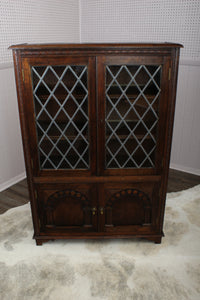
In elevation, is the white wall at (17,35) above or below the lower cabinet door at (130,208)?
above

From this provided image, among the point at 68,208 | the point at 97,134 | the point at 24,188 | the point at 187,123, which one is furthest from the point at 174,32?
the point at 24,188

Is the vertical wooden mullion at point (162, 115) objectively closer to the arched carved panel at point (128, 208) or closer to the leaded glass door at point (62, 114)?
the arched carved panel at point (128, 208)

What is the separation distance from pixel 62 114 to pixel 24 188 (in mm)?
1667

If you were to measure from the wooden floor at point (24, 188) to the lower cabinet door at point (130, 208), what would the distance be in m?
1.03

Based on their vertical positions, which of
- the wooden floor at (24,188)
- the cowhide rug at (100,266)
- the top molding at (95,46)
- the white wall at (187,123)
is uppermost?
the top molding at (95,46)

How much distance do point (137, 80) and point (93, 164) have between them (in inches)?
29.4

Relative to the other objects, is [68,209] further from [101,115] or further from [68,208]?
[101,115]

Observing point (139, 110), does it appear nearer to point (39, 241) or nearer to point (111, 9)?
point (39, 241)

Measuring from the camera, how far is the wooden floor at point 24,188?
3088mm

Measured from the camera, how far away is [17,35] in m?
3.07

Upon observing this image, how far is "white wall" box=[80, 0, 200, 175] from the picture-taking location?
318cm

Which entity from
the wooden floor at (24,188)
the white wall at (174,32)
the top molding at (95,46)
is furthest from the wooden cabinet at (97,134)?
the white wall at (174,32)

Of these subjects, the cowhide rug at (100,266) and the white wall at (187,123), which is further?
the white wall at (187,123)

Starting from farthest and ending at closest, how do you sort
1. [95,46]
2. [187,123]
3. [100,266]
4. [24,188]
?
[187,123]
[24,188]
[100,266]
[95,46]
